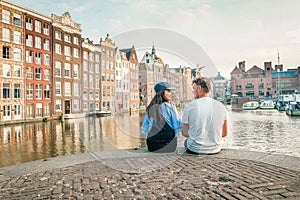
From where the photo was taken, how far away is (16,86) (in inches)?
1326

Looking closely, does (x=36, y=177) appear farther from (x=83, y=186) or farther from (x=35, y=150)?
(x=35, y=150)

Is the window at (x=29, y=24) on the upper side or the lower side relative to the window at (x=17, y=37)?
upper

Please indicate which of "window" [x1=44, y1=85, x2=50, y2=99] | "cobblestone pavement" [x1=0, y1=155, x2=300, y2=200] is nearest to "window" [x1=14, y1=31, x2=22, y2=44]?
"window" [x1=44, y1=85, x2=50, y2=99]

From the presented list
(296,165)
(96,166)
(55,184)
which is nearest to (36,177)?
(55,184)

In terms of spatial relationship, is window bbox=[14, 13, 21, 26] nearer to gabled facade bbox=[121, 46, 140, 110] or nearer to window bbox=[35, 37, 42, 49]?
window bbox=[35, 37, 42, 49]

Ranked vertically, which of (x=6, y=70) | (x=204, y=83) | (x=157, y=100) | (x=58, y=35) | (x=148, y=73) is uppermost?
(x=58, y=35)

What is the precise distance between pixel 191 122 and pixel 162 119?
663 millimetres

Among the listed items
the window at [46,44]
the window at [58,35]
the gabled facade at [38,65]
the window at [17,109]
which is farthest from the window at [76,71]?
the window at [17,109]

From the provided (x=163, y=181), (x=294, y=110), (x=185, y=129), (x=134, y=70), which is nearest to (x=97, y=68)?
(x=294, y=110)

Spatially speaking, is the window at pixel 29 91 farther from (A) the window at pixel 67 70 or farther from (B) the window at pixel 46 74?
(A) the window at pixel 67 70

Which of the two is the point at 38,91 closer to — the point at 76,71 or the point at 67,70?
the point at 67,70

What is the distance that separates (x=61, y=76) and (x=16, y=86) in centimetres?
878

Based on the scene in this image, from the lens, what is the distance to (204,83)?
16.1ft

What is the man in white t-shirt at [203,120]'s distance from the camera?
15.5ft
